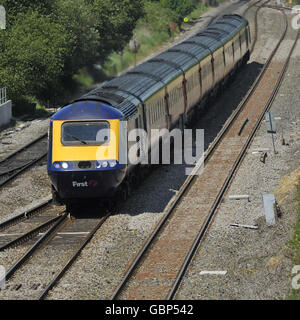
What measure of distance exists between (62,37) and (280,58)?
15.0m

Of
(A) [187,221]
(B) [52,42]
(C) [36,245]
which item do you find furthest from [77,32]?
(C) [36,245]

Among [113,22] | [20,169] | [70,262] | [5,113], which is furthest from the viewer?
[113,22]

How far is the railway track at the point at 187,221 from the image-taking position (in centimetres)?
1623

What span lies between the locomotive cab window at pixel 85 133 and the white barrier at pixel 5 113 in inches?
661

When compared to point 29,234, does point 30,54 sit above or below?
below

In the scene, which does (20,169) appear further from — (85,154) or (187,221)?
(187,221)

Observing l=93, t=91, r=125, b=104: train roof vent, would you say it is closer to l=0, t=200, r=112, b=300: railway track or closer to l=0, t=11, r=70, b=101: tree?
l=0, t=200, r=112, b=300: railway track

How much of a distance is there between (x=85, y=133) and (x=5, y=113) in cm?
1759

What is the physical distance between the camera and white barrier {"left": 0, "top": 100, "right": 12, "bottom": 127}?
3644 centimetres

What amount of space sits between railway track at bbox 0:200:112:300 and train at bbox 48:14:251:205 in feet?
2.39

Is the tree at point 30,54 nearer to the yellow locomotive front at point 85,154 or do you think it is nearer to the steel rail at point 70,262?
the yellow locomotive front at point 85,154

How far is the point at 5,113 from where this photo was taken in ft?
121

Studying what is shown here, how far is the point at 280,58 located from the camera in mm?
48812
